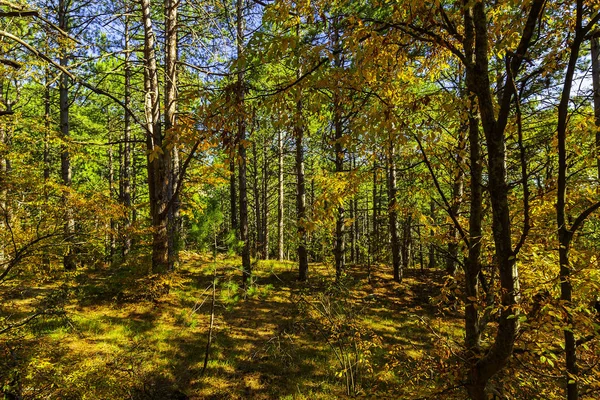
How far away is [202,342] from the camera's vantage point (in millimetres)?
7055

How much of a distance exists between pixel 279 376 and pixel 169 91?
759 cm

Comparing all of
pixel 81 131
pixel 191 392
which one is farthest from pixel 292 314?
pixel 81 131

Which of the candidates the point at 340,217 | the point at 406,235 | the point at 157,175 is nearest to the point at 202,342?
the point at 157,175

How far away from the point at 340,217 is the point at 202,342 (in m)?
5.38

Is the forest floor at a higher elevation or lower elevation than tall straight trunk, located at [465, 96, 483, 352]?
lower

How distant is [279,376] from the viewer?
6.05 m

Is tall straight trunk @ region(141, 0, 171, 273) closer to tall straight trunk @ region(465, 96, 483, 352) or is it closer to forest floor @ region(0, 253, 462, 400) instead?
forest floor @ region(0, 253, 462, 400)

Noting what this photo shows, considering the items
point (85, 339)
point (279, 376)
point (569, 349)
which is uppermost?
point (569, 349)

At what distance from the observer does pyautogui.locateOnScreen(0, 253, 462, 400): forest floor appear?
3.41 metres

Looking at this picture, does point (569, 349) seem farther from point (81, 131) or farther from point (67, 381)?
point (81, 131)

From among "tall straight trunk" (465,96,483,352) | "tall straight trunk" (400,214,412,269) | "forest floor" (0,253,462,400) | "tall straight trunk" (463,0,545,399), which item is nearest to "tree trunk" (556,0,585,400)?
"tall straight trunk" (463,0,545,399)

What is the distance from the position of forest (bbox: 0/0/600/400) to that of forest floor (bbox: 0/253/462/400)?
0.18 ft

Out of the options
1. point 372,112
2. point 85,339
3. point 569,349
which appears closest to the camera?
point 569,349

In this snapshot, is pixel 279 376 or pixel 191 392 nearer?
pixel 191 392
